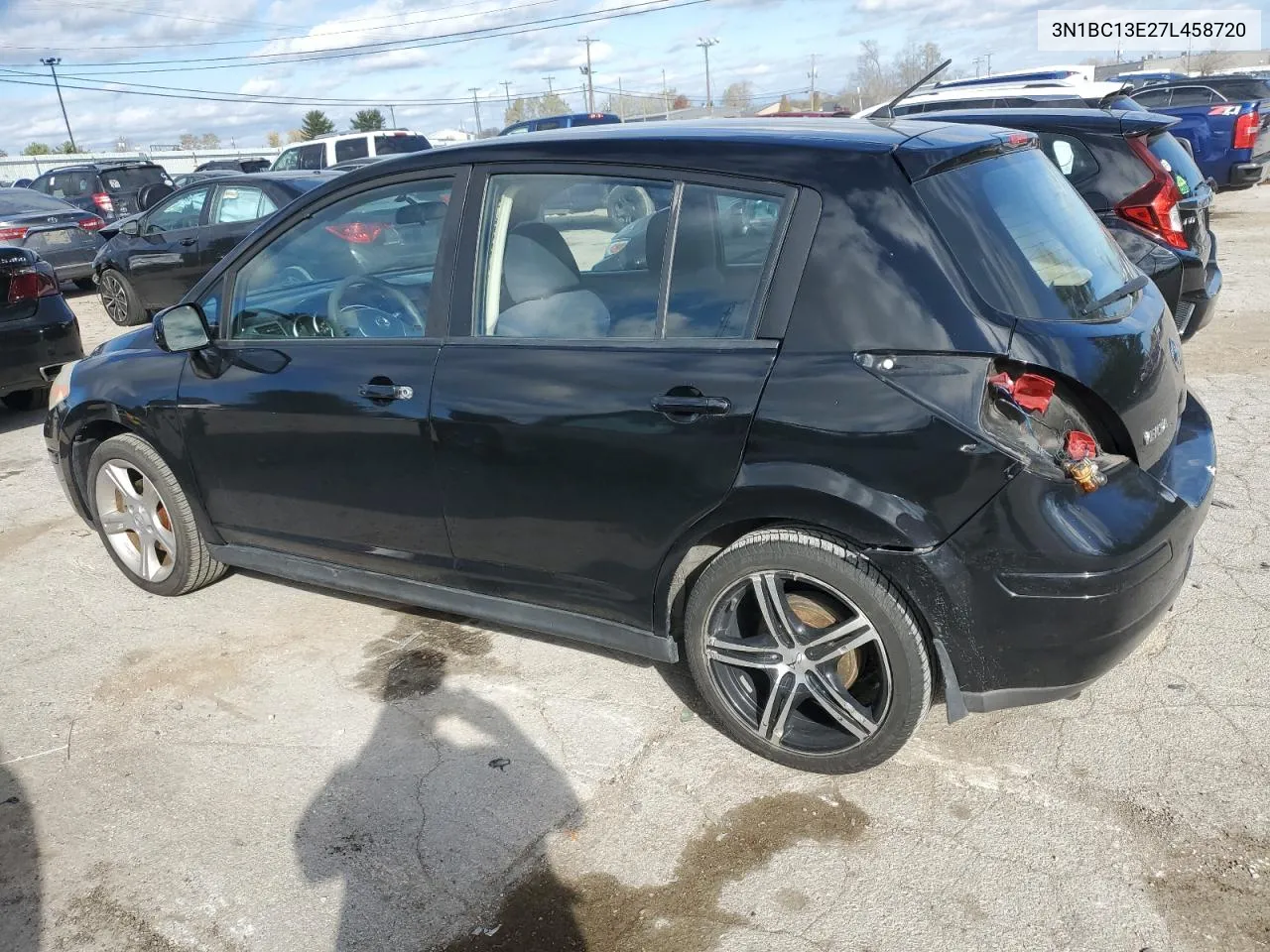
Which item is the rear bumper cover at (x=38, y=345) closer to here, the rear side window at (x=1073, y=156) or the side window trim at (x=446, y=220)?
the side window trim at (x=446, y=220)

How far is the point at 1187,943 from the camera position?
236cm

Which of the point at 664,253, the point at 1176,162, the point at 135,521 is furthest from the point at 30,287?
the point at 1176,162

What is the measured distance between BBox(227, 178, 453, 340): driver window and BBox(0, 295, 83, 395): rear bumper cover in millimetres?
4317

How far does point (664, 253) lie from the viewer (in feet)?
10.1

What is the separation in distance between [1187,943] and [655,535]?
1.63 metres

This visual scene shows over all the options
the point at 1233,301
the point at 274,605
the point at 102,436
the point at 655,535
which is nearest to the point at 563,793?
the point at 655,535

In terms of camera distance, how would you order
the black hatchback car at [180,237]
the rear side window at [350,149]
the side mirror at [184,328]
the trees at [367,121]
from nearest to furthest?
the side mirror at [184,328] → the black hatchback car at [180,237] → the rear side window at [350,149] → the trees at [367,121]

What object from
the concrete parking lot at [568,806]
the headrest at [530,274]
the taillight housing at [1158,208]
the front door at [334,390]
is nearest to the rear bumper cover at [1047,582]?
the concrete parking lot at [568,806]

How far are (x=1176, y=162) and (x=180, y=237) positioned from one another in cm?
951

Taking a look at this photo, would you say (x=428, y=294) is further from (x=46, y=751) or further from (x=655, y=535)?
(x=46, y=751)

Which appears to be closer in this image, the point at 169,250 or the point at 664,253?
the point at 664,253

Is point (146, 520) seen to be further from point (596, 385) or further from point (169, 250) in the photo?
point (169, 250)

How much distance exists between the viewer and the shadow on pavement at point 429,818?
264 cm

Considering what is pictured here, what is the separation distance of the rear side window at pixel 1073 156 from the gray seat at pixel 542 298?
4496 millimetres
